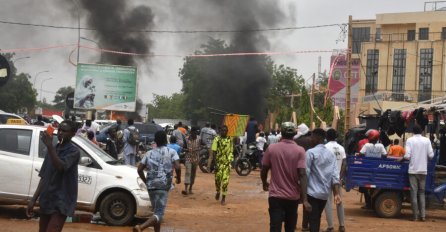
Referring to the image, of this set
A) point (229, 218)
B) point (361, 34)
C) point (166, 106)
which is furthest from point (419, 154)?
point (166, 106)

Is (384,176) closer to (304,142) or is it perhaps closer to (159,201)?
(304,142)

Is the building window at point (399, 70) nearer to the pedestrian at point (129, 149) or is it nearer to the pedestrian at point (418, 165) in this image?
the pedestrian at point (129, 149)

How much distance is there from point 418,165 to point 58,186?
7.46 m

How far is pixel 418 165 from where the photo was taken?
11336 mm

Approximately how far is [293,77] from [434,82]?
20.3 metres

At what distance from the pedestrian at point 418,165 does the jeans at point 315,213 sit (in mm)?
4186

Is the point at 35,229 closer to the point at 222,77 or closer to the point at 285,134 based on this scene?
the point at 285,134

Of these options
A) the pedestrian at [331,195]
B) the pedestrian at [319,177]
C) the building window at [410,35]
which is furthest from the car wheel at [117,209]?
the building window at [410,35]

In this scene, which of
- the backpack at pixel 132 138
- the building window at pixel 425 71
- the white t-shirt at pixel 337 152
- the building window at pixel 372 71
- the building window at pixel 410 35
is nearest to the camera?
the white t-shirt at pixel 337 152

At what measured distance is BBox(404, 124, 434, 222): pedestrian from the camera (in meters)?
11.3

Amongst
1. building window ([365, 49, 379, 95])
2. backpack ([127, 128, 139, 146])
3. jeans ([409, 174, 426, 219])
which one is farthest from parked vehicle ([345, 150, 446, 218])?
building window ([365, 49, 379, 95])

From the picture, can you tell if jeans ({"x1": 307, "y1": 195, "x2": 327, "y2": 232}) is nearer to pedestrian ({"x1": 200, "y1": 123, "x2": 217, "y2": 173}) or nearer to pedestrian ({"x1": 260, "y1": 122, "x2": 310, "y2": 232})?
pedestrian ({"x1": 260, "y1": 122, "x2": 310, "y2": 232})

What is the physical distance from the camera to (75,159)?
19.2ft

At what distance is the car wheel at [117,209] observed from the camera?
9.64 meters
